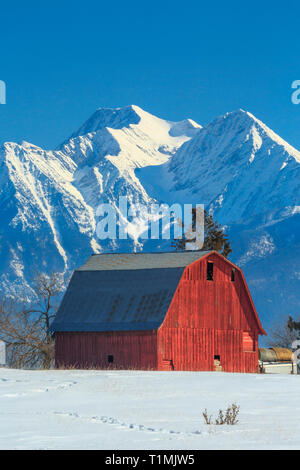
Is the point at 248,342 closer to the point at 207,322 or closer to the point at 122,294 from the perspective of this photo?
the point at 207,322

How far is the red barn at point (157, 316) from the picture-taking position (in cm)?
5662

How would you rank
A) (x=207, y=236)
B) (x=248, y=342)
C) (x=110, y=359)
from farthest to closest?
1. (x=207, y=236)
2. (x=248, y=342)
3. (x=110, y=359)

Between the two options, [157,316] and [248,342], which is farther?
[248,342]

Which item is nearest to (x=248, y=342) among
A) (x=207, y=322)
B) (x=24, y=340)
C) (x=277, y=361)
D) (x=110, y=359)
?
(x=207, y=322)

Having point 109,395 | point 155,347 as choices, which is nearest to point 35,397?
point 109,395

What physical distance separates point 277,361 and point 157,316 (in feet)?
67.9

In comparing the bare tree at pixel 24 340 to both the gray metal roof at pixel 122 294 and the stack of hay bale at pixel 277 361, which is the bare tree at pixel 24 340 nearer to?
the gray metal roof at pixel 122 294

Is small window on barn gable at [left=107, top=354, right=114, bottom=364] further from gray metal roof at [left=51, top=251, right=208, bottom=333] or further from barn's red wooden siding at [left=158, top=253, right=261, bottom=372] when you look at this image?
barn's red wooden siding at [left=158, top=253, right=261, bottom=372]

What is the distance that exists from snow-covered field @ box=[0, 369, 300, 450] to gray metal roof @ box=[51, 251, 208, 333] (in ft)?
48.4

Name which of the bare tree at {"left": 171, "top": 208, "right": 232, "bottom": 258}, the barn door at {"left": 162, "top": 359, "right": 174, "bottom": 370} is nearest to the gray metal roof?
the barn door at {"left": 162, "top": 359, "right": 174, "bottom": 370}

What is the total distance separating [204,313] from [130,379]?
19034mm

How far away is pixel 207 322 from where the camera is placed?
59.2 metres

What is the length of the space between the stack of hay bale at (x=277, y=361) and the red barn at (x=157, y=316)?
29.7ft
